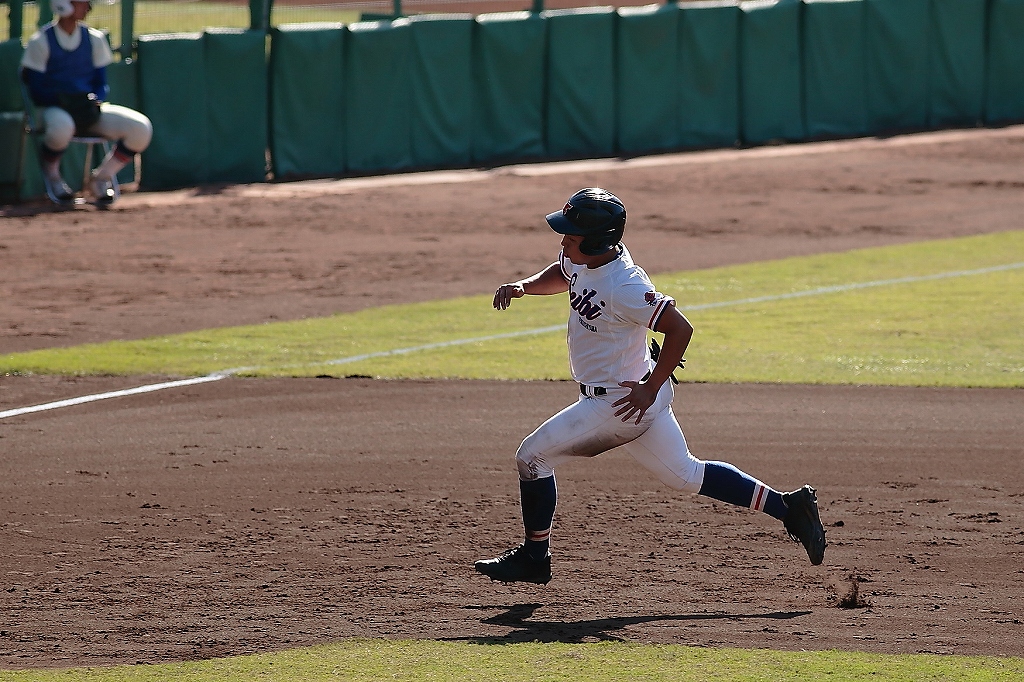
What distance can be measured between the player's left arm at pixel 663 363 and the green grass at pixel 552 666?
0.82 m

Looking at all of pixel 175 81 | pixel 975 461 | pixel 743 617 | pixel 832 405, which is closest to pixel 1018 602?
pixel 743 617

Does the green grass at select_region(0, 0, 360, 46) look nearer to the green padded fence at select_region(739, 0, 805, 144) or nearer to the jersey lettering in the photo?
the green padded fence at select_region(739, 0, 805, 144)

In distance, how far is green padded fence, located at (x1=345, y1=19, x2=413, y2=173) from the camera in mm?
17719

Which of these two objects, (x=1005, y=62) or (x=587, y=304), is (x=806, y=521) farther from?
(x=1005, y=62)

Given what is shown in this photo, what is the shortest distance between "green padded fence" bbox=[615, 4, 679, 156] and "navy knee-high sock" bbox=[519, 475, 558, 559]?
15.2 m

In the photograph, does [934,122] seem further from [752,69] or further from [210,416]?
[210,416]

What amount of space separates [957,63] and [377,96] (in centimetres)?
1039

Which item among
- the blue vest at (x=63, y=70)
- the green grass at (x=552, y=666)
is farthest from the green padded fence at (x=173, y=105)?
the green grass at (x=552, y=666)

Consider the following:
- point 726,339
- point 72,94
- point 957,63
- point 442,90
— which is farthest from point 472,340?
point 957,63

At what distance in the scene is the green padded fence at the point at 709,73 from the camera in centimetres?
2011

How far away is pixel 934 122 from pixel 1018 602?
18.9 metres

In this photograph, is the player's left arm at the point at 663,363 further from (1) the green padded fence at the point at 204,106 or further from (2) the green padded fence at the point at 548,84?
(1) the green padded fence at the point at 204,106

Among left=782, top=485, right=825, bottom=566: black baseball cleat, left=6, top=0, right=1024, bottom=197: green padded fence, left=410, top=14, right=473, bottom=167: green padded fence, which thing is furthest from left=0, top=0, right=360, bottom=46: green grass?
left=782, top=485, right=825, bottom=566: black baseball cleat

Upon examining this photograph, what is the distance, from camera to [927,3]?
21891 millimetres
